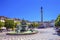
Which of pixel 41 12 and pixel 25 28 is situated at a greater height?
pixel 41 12

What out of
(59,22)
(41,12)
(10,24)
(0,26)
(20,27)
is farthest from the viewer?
(41,12)

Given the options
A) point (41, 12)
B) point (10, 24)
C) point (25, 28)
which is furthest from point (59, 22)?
point (41, 12)

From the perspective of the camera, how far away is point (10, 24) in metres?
60.2

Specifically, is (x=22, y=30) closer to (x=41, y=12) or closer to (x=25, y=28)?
(x=25, y=28)

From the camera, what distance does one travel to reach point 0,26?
56.0 m

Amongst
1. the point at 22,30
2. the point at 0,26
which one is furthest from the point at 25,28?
the point at 0,26

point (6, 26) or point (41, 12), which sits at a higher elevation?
point (41, 12)

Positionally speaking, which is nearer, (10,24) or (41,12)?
(10,24)

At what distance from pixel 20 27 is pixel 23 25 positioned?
90cm

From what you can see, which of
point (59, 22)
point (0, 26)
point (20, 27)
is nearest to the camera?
point (20, 27)

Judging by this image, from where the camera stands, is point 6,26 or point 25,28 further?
point 6,26

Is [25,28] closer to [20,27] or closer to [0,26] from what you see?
[20,27]

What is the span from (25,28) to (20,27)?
1.49 metres

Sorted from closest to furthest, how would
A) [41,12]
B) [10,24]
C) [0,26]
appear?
1. [0,26]
2. [10,24]
3. [41,12]
